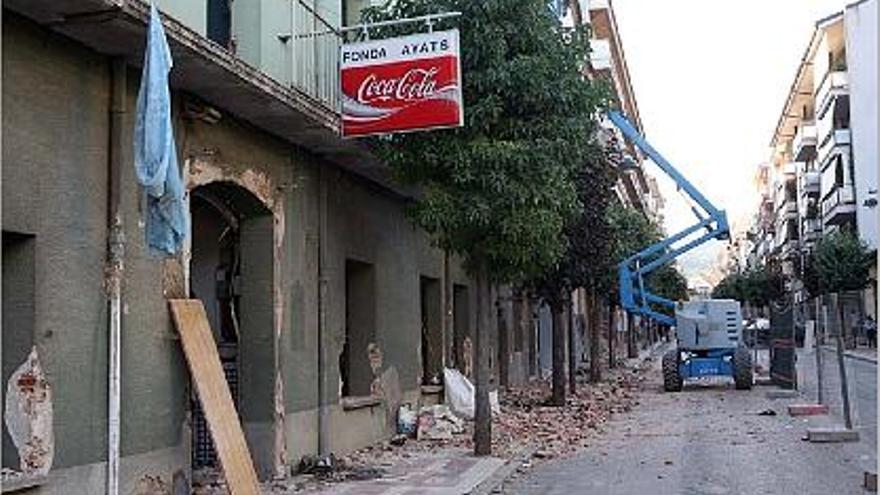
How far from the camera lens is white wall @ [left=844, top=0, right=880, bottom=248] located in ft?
178

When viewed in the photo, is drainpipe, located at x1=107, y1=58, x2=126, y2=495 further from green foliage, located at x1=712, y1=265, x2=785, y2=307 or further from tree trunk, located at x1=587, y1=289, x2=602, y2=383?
green foliage, located at x1=712, y1=265, x2=785, y2=307

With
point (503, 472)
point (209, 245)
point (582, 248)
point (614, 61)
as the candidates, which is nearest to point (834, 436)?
point (503, 472)

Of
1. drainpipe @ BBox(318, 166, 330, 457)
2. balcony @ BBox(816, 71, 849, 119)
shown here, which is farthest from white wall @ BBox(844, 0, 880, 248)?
drainpipe @ BBox(318, 166, 330, 457)

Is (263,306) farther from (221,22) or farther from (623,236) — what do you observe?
(623,236)

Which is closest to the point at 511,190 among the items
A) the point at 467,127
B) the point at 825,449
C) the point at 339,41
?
the point at 467,127

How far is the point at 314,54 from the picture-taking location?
520 inches

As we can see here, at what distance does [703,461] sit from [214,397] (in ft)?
21.2

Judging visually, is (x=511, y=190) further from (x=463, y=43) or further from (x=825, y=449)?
(x=825, y=449)

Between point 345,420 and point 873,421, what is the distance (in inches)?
265

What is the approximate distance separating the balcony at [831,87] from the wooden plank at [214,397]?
52.7 m

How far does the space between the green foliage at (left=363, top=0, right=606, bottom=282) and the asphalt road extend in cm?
278

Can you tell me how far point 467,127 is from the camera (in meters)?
13.0

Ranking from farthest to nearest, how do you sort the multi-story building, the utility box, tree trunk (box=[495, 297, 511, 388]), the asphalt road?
the multi-story building < the utility box < tree trunk (box=[495, 297, 511, 388]) < the asphalt road

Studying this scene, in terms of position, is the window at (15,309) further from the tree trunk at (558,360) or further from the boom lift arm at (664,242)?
the boom lift arm at (664,242)
